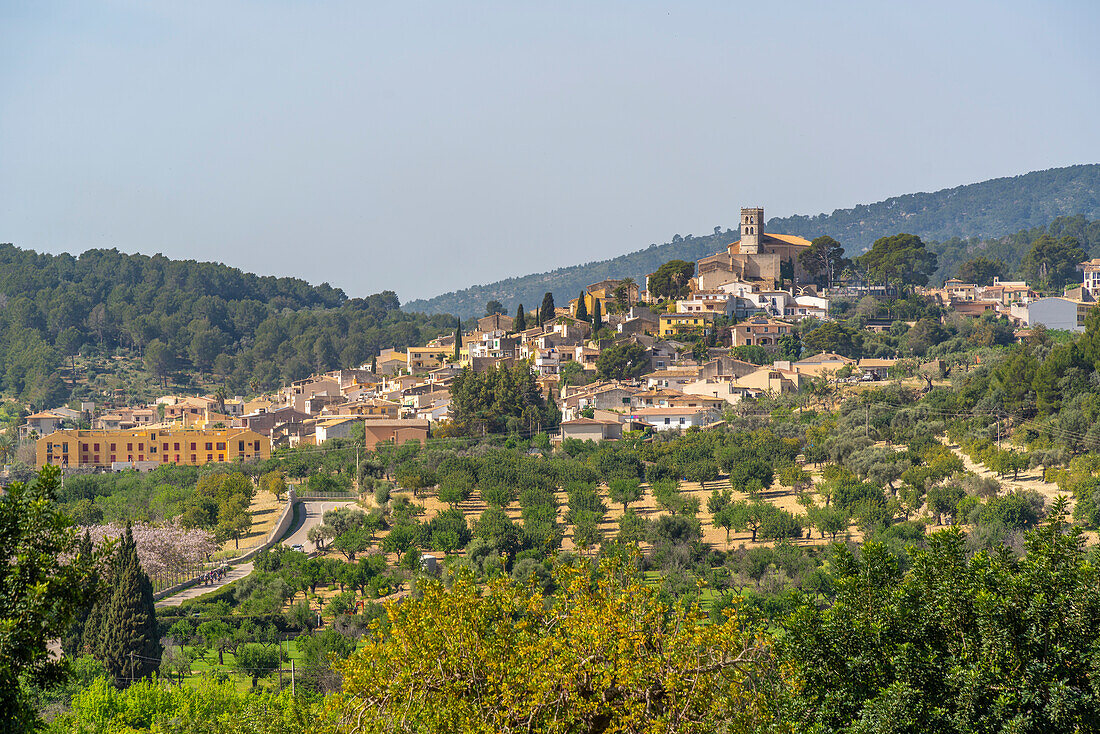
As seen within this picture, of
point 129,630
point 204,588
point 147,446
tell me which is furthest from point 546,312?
point 129,630

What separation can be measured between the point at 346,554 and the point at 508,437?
17.3 m

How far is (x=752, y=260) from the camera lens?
83.6m

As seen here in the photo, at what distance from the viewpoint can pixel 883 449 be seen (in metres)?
49.6

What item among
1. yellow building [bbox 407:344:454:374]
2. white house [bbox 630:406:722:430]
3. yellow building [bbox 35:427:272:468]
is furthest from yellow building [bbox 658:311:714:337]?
yellow building [bbox 35:427:272:468]

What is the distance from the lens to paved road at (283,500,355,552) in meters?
46.5

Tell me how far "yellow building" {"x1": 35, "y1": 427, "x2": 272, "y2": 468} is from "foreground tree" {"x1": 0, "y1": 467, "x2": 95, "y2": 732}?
Answer: 5639cm

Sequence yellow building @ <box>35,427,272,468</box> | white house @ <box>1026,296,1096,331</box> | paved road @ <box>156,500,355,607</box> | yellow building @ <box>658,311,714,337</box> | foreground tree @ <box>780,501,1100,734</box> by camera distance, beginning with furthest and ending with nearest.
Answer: white house @ <box>1026,296,1096,331</box>
yellow building @ <box>658,311,714,337</box>
yellow building @ <box>35,427,272,468</box>
paved road @ <box>156,500,355,607</box>
foreground tree @ <box>780,501,1100,734</box>

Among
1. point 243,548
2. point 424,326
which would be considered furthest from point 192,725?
point 424,326

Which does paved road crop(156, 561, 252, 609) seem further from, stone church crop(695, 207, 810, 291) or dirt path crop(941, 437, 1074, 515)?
stone church crop(695, 207, 810, 291)

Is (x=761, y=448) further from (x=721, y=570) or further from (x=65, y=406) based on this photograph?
(x=65, y=406)

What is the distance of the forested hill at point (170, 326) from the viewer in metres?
113

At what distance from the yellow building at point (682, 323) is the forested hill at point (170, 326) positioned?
1711 inches

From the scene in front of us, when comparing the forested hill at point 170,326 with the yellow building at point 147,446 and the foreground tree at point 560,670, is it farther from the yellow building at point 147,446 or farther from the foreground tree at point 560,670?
the foreground tree at point 560,670

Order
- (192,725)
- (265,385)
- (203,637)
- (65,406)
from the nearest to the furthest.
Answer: (192,725) < (203,637) < (65,406) < (265,385)
